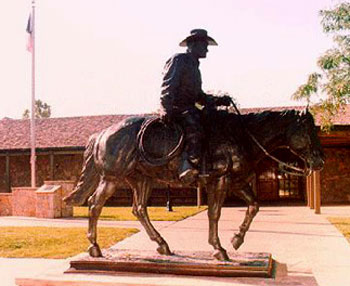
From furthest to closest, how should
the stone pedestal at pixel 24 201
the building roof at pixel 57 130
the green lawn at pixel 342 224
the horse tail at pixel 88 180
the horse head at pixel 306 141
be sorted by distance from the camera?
the building roof at pixel 57 130, the stone pedestal at pixel 24 201, the green lawn at pixel 342 224, the horse tail at pixel 88 180, the horse head at pixel 306 141

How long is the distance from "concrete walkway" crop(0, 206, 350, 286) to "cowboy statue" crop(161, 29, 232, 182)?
4.24 ft

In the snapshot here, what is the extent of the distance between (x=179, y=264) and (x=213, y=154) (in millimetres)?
1245

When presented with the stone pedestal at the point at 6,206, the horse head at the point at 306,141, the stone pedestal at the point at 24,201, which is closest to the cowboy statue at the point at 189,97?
the horse head at the point at 306,141

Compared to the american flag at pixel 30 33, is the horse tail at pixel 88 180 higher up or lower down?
lower down

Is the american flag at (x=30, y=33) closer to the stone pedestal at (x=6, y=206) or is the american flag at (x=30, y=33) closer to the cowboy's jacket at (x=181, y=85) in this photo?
the stone pedestal at (x=6, y=206)

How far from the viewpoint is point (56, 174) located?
23484 mm

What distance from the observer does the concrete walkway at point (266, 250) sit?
498cm

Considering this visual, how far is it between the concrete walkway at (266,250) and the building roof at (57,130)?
27.7 ft

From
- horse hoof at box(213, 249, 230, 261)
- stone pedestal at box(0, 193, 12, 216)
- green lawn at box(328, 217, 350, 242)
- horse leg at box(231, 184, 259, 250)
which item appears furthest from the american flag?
horse hoof at box(213, 249, 230, 261)

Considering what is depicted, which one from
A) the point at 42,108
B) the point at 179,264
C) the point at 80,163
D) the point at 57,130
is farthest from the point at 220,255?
the point at 42,108

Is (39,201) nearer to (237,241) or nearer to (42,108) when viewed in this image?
(237,241)

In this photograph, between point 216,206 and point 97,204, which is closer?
point 216,206

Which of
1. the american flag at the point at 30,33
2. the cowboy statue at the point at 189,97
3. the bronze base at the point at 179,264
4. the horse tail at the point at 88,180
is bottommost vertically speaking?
the bronze base at the point at 179,264

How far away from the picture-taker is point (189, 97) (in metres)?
5.52
